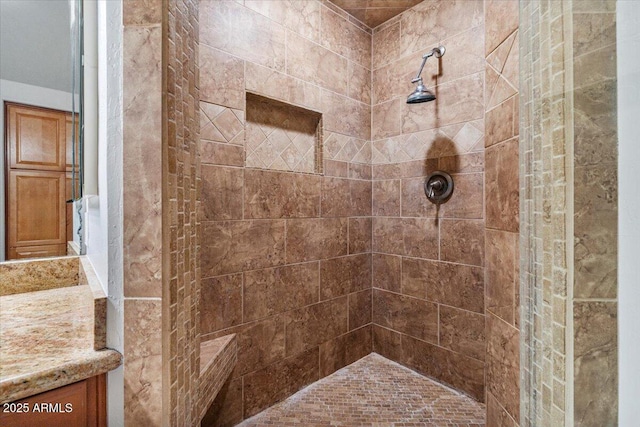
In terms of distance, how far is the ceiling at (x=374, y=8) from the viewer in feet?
6.55

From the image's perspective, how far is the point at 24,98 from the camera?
1330 mm

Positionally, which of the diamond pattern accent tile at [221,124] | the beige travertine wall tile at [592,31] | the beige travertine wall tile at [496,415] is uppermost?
the diamond pattern accent tile at [221,124]

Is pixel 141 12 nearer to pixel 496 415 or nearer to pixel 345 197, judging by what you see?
pixel 496 415

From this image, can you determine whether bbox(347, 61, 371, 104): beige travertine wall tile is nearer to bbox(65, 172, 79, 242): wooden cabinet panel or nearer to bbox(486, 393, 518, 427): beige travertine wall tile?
bbox(65, 172, 79, 242): wooden cabinet panel

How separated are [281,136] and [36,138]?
117 cm

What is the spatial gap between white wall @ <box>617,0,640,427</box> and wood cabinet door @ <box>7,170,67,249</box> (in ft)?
6.36

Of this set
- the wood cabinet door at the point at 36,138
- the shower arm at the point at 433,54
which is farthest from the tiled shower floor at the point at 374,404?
the shower arm at the point at 433,54

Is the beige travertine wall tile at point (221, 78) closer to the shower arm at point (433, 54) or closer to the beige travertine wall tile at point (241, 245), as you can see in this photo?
the beige travertine wall tile at point (241, 245)

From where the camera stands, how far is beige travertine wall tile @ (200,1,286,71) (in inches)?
58.6

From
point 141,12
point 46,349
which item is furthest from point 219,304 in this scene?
point 141,12

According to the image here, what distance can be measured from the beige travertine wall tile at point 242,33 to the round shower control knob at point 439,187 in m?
1.19

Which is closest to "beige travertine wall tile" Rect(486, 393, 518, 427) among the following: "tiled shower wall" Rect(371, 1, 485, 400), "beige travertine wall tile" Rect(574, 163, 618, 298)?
"beige travertine wall tile" Rect(574, 163, 618, 298)

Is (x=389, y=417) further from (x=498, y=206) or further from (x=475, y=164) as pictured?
(x=475, y=164)

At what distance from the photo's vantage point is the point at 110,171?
72 centimetres
